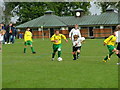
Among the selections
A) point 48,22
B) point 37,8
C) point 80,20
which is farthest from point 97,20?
point 37,8

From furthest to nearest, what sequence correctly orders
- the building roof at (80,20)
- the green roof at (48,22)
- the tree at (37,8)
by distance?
the tree at (37,8) → the green roof at (48,22) → the building roof at (80,20)

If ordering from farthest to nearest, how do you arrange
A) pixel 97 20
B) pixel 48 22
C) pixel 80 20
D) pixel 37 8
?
1. pixel 37 8
2. pixel 48 22
3. pixel 80 20
4. pixel 97 20

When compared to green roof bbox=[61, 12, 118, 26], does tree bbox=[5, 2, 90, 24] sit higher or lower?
higher

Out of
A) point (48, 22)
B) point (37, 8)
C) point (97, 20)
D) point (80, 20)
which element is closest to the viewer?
point (97, 20)

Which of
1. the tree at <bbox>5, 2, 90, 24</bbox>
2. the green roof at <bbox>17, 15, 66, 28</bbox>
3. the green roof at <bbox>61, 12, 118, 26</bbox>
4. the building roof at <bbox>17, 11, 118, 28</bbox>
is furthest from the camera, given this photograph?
the tree at <bbox>5, 2, 90, 24</bbox>

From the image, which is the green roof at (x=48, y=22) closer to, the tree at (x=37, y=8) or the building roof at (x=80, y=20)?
the building roof at (x=80, y=20)

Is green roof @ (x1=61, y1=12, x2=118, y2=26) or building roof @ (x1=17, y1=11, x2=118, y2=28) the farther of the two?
building roof @ (x1=17, y1=11, x2=118, y2=28)

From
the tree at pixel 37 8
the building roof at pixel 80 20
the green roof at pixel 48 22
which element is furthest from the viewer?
the tree at pixel 37 8

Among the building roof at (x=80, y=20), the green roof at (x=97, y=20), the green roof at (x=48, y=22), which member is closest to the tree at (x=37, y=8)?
the building roof at (x=80, y=20)

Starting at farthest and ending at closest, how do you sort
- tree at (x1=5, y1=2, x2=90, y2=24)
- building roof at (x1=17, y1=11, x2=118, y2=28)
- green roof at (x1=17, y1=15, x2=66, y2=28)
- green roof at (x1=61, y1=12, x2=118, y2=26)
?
tree at (x1=5, y1=2, x2=90, y2=24), green roof at (x1=17, y1=15, x2=66, y2=28), building roof at (x1=17, y1=11, x2=118, y2=28), green roof at (x1=61, y1=12, x2=118, y2=26)

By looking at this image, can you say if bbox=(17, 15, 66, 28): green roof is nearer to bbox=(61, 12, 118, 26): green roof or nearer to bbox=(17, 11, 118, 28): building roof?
bbox=(17, 11, 118, 28): building roof

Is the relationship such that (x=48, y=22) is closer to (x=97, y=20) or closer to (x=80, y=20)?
(x=80, y=20)

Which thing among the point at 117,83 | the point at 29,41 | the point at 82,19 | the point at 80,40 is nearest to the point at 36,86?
the point at 117,83

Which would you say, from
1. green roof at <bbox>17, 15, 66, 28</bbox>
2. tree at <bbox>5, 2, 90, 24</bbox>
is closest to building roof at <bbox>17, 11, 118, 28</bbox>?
green roof at <bbox>17, 15, 66, 28</bbox>
